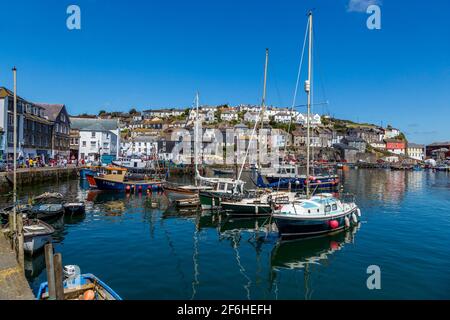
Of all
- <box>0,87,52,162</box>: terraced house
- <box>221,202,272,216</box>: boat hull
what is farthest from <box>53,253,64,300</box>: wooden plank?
<box>0,87,52,162</box>: terraced house

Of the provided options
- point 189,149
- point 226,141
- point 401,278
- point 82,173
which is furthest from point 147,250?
point 226,141

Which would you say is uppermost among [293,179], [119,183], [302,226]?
[293,179]

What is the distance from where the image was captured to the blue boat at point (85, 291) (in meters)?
12.3

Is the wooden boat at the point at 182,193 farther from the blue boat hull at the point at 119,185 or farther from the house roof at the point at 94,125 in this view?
the house roof at the point at 94,125

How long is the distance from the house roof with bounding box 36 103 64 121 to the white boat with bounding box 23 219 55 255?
207 feet

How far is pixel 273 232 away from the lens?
27047 mm

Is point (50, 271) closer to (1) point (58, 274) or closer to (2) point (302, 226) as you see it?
(1) point (58, 274)

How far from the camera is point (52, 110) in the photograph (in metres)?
79.9

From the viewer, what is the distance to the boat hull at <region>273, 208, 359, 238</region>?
23781 millimetres

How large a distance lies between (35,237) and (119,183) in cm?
3104

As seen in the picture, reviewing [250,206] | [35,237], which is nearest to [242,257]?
[250,206]

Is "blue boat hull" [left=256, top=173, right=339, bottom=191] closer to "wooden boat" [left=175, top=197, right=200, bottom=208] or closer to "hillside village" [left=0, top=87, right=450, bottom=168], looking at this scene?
"hillside village" [left=0, top=87, right=450, bottom=168]
